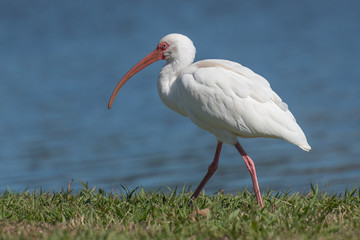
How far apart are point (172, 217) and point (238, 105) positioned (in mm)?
1319

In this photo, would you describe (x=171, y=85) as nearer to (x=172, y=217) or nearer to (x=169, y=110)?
(x=172, y=217)

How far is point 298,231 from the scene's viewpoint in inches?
188

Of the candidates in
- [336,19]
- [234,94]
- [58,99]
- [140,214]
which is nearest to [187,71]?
[234,94]

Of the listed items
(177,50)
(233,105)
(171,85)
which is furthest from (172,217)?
(177,50)

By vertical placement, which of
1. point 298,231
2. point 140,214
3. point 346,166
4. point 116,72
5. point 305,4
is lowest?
point 298,231

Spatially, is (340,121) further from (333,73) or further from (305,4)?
(305,4)

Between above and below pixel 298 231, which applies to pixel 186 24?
above

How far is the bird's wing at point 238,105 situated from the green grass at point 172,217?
0.62m

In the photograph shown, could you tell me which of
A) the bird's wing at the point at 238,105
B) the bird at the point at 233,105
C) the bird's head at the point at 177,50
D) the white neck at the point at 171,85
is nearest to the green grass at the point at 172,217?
the bird at the point at 233,105

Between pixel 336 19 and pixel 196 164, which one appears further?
pixel 336 19

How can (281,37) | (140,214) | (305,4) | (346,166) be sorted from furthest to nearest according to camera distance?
1. (305,4)
2. (281,37)
3. (346,166)
4. (140,214)

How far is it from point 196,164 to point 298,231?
557 centimetres

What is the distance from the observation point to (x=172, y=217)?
5.38 metres

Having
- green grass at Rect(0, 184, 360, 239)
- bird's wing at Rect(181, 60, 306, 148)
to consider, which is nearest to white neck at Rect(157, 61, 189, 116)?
bird's wing at Rect(181, 60, 306, 148)
